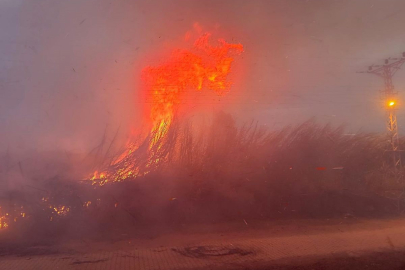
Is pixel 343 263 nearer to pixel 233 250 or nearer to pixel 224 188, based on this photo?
pixel 233 250

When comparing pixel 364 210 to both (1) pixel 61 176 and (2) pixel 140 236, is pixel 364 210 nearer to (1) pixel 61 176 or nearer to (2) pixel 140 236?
(2) pixel 140 236

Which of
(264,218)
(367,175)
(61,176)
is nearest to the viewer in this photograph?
(61,176)

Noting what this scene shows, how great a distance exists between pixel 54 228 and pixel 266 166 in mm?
7771

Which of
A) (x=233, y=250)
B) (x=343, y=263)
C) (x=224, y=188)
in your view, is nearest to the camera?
(x=343, y=263)

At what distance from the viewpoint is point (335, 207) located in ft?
42.5

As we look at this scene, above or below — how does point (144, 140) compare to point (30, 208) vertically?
above

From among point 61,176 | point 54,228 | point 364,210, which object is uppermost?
point 61,176

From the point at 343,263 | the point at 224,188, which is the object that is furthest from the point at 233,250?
the point at 224,188

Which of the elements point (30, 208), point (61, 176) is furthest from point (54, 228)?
point (61, 176)

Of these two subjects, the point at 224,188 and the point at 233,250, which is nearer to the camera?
the point at 233,250

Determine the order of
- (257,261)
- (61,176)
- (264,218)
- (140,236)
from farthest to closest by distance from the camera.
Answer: (264,218) → (61,176) → (140,236) → (257,261)

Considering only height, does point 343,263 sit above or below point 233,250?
below

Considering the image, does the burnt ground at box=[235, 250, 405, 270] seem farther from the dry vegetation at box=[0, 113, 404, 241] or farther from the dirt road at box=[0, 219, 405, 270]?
the dry vegetation at box=[0, 113, 404, 241]

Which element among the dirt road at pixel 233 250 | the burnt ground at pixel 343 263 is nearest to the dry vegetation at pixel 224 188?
the dirt road at pixel 233 250
